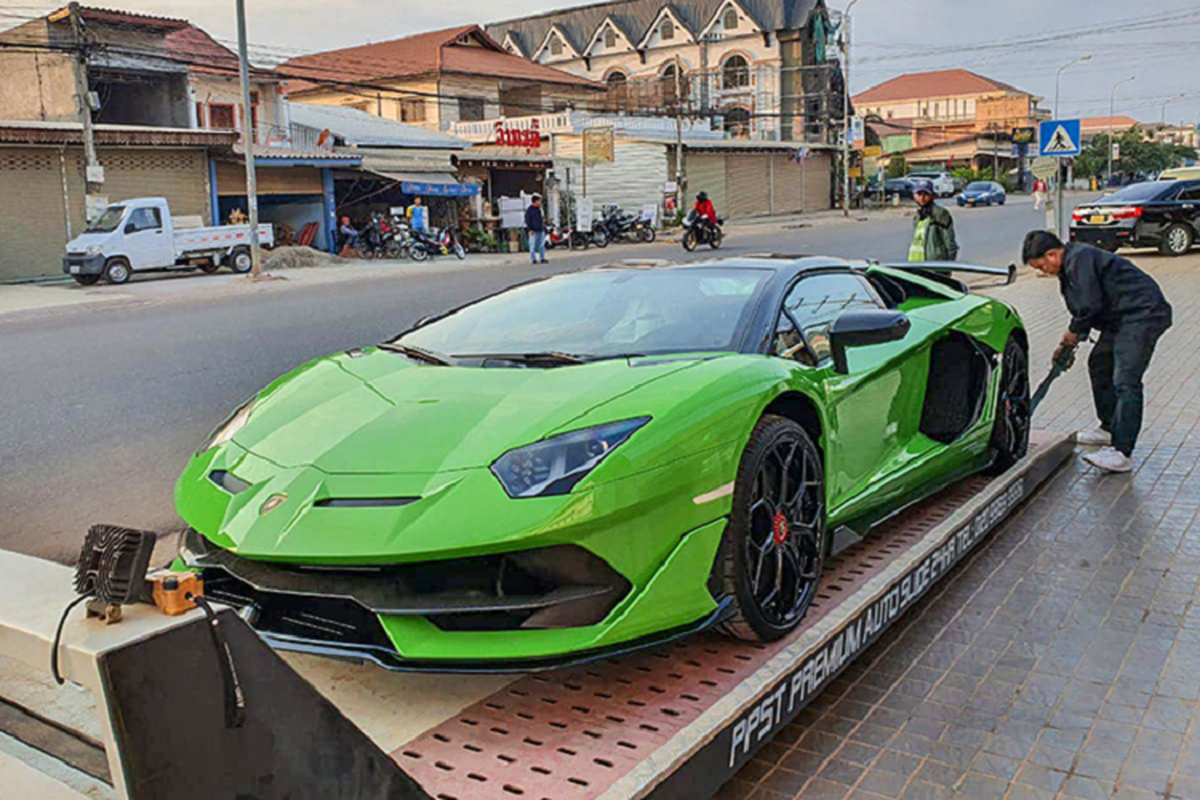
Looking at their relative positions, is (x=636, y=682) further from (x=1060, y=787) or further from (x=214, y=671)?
(x=214, y=671)

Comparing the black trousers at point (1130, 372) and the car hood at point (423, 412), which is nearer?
the car hood at point (423, 412)

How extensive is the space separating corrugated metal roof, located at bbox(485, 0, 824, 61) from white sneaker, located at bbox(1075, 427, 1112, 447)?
61.7 metres

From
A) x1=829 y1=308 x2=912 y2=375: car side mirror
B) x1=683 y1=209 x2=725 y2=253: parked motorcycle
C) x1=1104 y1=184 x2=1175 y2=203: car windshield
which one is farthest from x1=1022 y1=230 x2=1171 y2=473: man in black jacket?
x1=683 y1=209 x2=725 y2=253: parked motorcycle

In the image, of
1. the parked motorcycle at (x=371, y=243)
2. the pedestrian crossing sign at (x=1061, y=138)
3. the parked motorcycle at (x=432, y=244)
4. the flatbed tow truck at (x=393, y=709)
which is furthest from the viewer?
the parked motorcycle at (x=371, y=243)

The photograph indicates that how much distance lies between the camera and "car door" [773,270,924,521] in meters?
3.94

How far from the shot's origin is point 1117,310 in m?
6.28

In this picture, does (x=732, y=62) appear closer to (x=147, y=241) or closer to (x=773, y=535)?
(x=147, y=241)

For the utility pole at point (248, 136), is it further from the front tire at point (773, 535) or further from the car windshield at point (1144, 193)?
the front tire at point (773, 535)

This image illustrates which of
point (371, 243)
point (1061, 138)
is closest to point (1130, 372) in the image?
point (1061, 138)

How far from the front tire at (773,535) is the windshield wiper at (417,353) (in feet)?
3.84

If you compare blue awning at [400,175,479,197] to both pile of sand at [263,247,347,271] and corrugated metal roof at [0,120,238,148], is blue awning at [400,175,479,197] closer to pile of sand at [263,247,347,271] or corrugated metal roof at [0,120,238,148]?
pile of sand at [263,247,347,271]

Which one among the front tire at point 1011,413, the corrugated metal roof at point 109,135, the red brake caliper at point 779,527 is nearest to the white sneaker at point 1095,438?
the front tire at point 1011,413

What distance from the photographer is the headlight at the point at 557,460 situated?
284cm

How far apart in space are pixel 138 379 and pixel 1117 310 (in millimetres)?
8104
